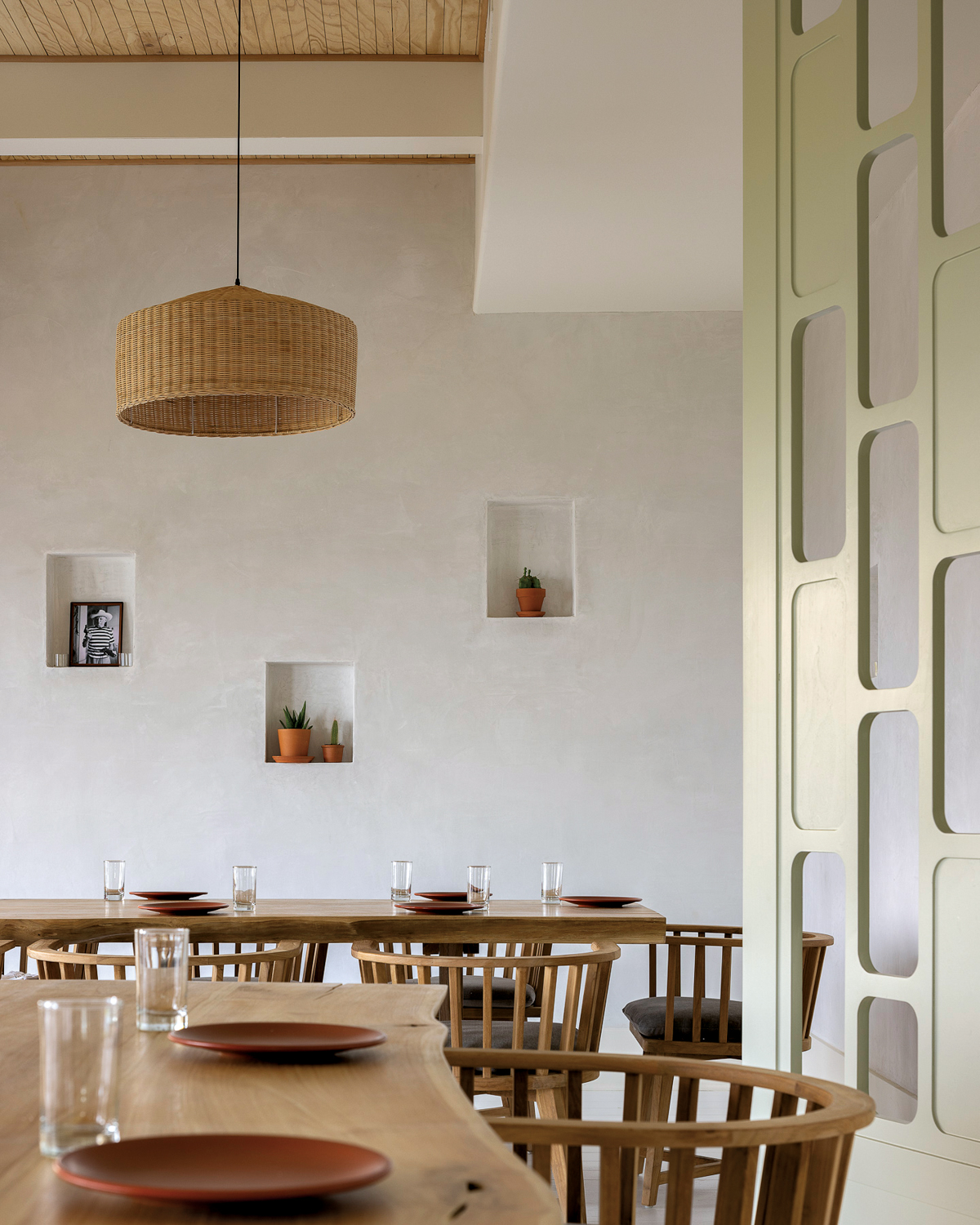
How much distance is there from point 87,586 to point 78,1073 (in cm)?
422

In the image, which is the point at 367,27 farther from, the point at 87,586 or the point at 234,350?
the point at 87,586

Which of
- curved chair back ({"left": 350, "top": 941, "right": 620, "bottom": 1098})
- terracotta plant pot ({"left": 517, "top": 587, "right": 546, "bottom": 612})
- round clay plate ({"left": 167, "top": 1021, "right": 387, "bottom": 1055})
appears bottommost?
curved chair back ({"left": 350, "top": 941, "right": 620, "bottom": 1098})

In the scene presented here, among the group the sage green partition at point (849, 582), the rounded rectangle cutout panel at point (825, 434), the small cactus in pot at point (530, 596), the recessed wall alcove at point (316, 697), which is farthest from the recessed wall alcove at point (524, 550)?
the sage green partition at point (849, 582)

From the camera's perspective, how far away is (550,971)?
2414 mm

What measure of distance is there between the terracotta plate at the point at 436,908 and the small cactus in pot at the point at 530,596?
164 centimetres

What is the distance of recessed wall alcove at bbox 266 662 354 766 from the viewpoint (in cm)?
493

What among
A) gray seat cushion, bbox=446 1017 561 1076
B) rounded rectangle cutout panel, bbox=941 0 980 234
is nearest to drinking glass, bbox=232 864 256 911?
gray seat cushion, bbox=446 1017 561 1076

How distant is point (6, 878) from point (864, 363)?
12.7 ft

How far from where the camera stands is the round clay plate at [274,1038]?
4.25 feet

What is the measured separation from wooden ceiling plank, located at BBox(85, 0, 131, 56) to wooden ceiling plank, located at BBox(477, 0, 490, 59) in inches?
45.4

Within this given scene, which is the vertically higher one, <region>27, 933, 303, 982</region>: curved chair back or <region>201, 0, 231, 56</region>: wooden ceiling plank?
<region>201, 0, 231, 56</region>: wooden ceiling plank

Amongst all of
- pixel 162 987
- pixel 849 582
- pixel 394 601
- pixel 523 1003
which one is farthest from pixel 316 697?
pixel 162 987

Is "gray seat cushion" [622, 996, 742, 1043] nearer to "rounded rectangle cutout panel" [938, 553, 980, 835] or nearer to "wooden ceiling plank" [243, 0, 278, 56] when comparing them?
"rounded rectangle cutout panel" [938, 553, 980, 835]

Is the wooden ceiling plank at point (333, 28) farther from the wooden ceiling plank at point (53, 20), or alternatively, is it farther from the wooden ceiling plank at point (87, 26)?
the wooden ceiling plank at point (53, 20)
